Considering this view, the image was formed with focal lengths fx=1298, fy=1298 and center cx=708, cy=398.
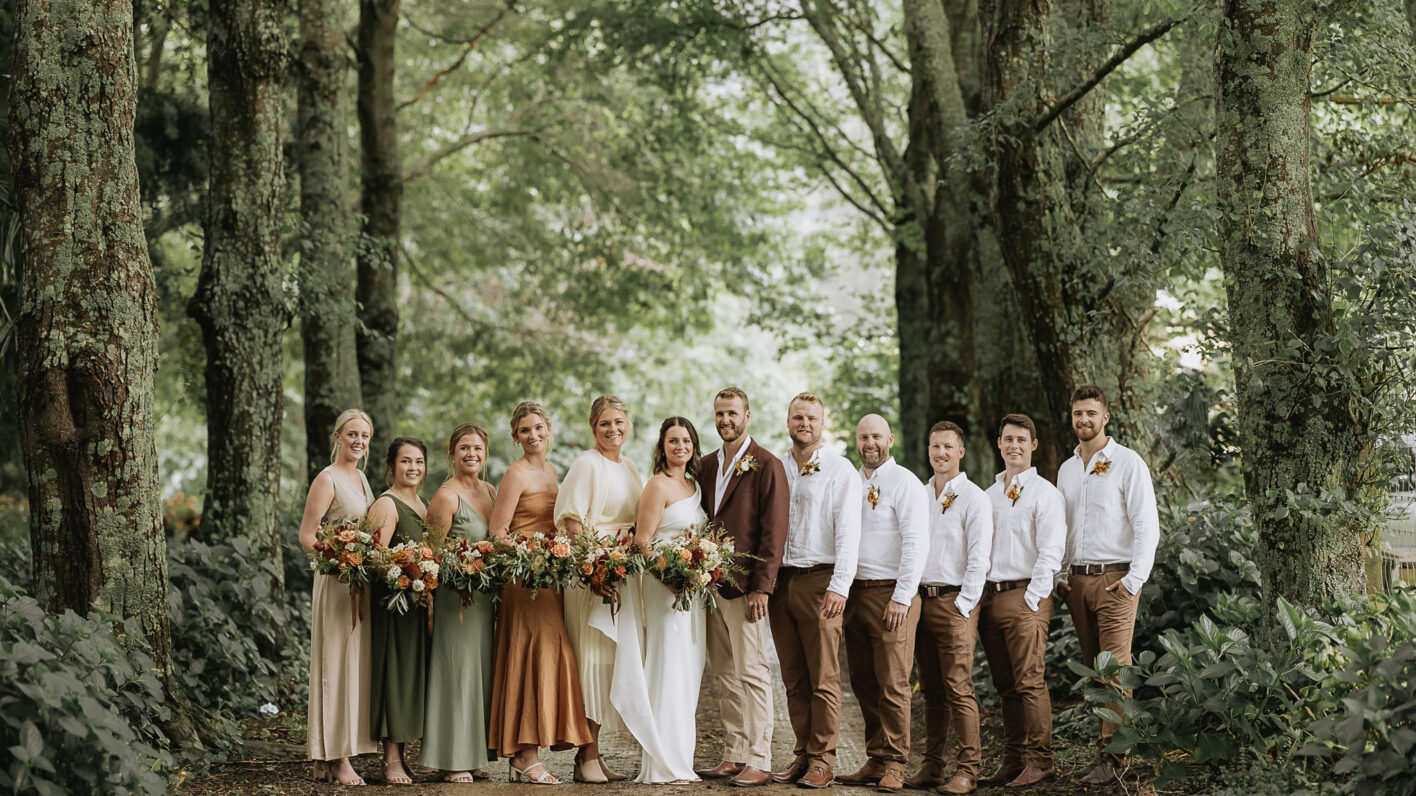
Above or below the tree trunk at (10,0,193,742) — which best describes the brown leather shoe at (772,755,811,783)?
below

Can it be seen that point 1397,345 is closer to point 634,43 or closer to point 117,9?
point 117,9

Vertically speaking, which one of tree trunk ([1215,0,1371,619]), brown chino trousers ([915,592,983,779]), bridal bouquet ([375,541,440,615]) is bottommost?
brown chino trousers ([915,592,983,779])

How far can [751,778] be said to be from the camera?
7.68 m

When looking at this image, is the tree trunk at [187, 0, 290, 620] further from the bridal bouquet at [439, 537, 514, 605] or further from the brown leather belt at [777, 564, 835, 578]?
the brown leather belt at [777, 564, 835, 578]

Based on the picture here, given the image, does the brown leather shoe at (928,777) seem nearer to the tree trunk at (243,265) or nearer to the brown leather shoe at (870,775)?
the brown leather shoe at (870,775)

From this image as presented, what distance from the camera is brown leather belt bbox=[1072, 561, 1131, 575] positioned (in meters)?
7.52

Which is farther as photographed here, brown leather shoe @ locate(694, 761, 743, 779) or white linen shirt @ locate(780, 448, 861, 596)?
brown leather shoe @ locate(694, 761, 743, 779)

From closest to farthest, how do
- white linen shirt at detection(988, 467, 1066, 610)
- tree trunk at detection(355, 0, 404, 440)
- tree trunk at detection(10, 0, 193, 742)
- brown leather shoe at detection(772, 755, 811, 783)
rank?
tree trunk at detection(10, 0, 193, 742), white linen shirt at detection(988, 467, 1066, 610), brown leather shoe at detection(772, 755, 811, 783), tree trunk at detection(355, 0, 404, 440)

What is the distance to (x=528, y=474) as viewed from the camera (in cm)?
789

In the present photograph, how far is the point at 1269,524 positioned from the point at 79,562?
672 centimetres

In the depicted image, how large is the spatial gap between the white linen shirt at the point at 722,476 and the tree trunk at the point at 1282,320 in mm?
2835

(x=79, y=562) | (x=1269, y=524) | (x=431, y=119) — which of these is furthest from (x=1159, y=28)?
(x=431, y=119)

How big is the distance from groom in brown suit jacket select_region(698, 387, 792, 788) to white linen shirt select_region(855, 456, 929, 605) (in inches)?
20.7

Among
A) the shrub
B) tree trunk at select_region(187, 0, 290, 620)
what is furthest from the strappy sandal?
tree trunk at select_region(187, 0, 290, 620)
